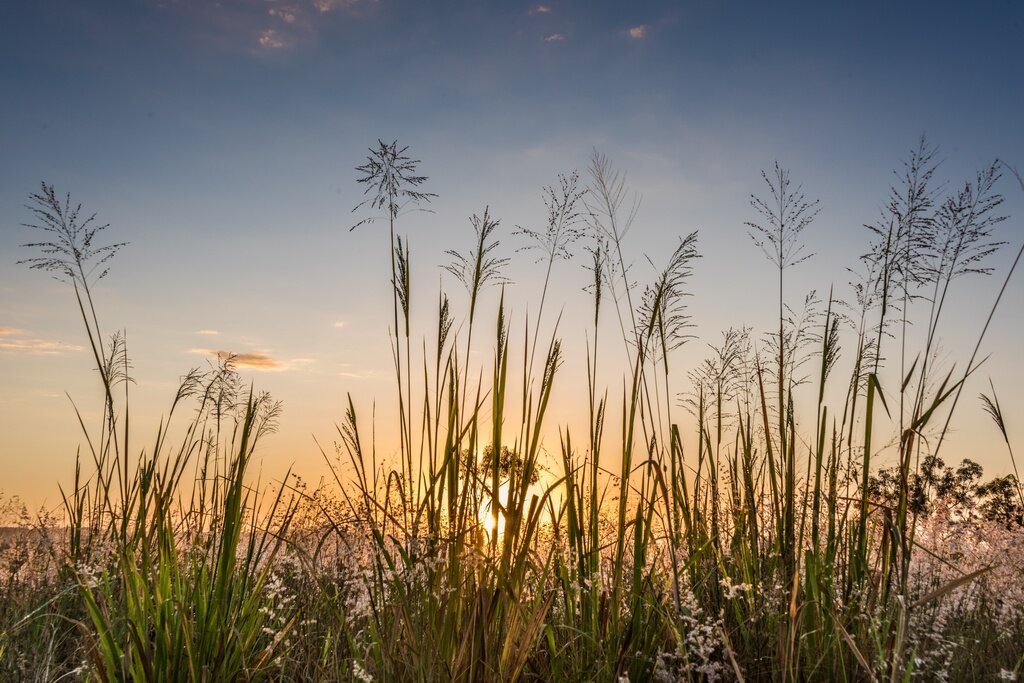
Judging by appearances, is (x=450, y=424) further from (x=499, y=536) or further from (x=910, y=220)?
(x=910, y=220)

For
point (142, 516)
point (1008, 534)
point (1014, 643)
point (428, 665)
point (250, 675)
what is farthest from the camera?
point (1008, 534)

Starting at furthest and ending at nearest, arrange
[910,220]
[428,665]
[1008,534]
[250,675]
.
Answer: [1008,534] < [910,220] < [250,675] < [428,665]

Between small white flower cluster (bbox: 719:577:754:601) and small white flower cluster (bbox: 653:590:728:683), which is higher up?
small white flower cluster (bbox: 719:577:754:601)

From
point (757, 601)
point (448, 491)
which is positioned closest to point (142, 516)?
point (448, 491)

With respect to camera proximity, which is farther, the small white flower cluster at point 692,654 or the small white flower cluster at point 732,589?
the small white flower cluster at point 732,589

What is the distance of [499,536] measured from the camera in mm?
2561

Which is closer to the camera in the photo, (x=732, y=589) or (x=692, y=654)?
(x=732, y=589)

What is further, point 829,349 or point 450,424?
point 829,349

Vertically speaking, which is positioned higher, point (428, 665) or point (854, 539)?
point (854, 539)

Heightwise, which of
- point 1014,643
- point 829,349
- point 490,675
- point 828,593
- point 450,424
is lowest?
point 1014,643

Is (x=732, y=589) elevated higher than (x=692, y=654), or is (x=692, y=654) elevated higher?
(x=732, y=589)

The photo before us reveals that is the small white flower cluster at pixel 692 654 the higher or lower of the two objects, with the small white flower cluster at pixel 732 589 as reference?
lower

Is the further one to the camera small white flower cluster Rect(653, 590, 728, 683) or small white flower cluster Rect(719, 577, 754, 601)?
small white flower cluster Rect(719, 577, 754, 601)

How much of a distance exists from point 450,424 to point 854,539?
162 cm
